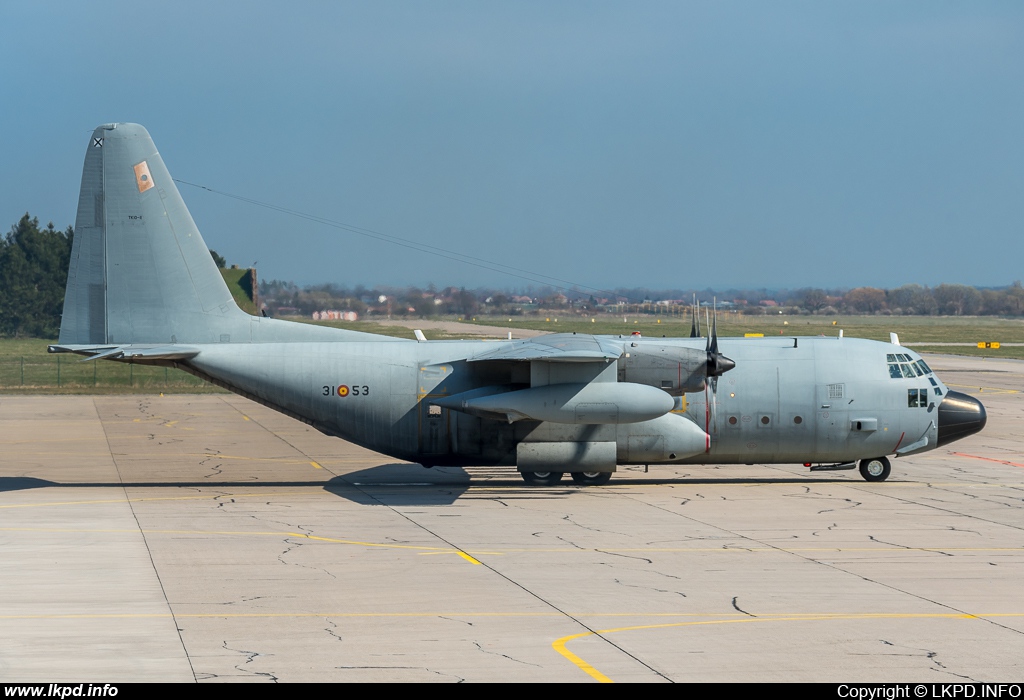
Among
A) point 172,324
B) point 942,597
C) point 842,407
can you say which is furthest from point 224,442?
point 942,597

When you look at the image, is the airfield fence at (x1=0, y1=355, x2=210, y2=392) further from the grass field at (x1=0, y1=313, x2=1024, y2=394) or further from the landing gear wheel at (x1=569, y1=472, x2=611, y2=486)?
the landing gear wheel at (x1=569, y1=472, x2=611, y2=486)

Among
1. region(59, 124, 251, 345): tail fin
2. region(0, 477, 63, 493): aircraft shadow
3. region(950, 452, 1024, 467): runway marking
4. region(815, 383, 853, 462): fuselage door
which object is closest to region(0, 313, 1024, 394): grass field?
region(59, 124, 251, 345): tail fin

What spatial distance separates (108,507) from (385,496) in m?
6.23

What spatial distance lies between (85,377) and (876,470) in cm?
4816

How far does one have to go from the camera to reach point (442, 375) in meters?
25.1

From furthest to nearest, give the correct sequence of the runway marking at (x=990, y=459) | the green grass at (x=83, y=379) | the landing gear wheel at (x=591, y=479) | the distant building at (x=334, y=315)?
the green grass at (x=83, y=379)
the distant building at (x=334, y=315)
the runway marking at (x=990, y=459)
the landing gear wheel at (x=591, y=479)

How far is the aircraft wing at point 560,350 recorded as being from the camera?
23.0 m

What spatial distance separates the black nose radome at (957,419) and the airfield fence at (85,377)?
3913cm

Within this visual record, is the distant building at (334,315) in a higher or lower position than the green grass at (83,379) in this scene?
higher

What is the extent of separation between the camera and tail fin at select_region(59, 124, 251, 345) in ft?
81.1

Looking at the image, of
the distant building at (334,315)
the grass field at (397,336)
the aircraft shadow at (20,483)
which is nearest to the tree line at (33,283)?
the grass field at (397,336)

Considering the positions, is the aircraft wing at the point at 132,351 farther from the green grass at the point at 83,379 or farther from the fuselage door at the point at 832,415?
the green grass at the point at 83,379

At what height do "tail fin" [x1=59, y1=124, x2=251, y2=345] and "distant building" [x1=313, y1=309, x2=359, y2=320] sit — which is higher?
"tail fin" [x1=59, y1=124, x2=251, y2=345]

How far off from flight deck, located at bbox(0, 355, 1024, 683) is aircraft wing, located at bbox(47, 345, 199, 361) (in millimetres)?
3340
